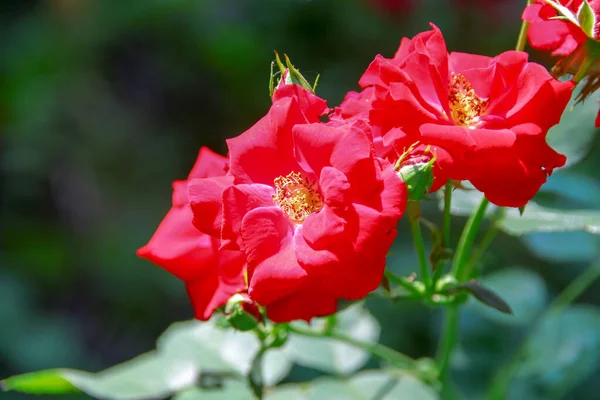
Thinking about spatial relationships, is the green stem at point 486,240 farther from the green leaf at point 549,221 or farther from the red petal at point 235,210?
the red petal at point 235,210

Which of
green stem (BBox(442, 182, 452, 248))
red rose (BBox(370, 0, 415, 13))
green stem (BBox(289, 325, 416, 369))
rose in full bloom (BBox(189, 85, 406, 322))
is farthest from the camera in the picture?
red rose (BBox(370, 0, 415, 13))

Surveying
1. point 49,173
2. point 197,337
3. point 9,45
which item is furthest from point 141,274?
point 197,337

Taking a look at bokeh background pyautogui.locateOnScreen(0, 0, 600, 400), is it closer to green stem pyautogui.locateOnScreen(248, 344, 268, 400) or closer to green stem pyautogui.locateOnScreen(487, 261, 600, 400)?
green stem pyautogui.locateOnScreen(487, 261, 600, 400)

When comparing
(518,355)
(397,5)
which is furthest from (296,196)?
(397,5)

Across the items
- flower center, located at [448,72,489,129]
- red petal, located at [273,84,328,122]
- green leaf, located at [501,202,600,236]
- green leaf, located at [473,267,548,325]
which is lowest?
green leaf, located at [473,267,548,325]

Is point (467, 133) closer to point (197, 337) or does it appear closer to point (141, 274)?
point (197, 337)

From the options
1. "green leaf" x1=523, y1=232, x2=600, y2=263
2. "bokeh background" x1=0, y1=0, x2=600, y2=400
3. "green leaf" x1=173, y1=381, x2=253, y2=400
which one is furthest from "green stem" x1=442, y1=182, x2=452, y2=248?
"bokeh background" x1=0, y1=0, x2=600, y2=400

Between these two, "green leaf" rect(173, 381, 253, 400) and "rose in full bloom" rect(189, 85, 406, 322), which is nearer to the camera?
"rose in full bloom" rect(189, 85, 406, 322)
